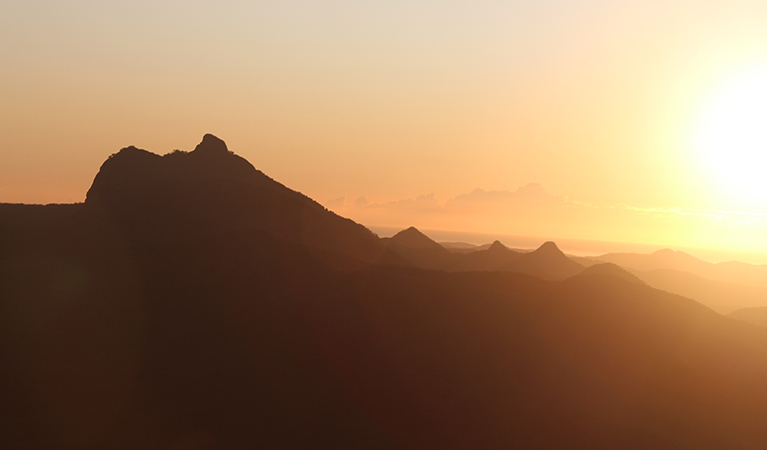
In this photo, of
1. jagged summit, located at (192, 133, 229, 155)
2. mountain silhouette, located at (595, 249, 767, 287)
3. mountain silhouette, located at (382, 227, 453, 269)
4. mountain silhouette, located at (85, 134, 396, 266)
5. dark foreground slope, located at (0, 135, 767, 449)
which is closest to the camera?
dark foreground slope, located at (0, 135, 767, 449)

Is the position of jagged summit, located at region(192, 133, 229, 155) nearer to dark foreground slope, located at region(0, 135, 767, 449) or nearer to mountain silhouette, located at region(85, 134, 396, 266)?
mountain silhouette, located at region(85, 134, 396, 266)

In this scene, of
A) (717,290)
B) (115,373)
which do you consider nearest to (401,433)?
(115,373)

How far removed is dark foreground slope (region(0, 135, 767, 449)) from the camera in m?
24.9

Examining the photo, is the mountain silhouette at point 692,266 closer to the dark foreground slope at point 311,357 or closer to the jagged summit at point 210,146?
Answer: the dark foreground slope at point 311,357

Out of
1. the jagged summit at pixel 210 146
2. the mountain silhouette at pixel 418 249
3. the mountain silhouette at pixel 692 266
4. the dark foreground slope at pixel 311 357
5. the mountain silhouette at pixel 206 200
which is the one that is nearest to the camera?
the dark foreground slope at pixel 311 357

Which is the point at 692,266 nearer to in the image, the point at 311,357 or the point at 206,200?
the point at 206,200

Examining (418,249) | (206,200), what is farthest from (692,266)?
(206,200)

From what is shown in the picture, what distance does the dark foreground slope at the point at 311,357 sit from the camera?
81.6 ft

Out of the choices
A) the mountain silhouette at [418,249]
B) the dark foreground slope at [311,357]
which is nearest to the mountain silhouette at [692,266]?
the mountain silhouette at [418,249]

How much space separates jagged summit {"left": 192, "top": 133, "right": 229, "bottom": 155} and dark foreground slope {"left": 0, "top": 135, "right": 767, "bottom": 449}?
14.1 meters

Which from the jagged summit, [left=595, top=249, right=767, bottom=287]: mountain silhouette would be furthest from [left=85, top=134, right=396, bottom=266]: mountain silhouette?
[left=595, top=249, right=767, bottom=287]: mountain silhouette

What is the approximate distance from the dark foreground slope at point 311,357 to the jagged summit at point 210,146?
14.1m

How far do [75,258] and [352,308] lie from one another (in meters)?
19.7

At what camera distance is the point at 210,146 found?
173ft
